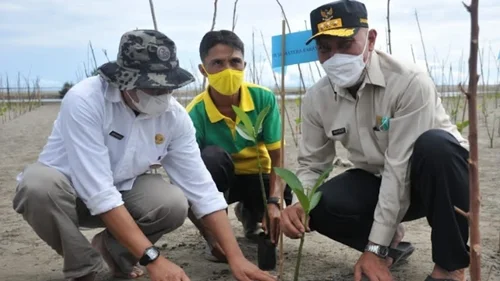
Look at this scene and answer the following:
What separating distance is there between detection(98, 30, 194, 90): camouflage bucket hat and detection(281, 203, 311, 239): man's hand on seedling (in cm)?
52

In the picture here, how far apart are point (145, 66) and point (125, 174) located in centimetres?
40

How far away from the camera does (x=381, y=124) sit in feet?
6.48

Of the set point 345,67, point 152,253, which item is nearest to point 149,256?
point 152,253

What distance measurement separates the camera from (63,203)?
1.94m

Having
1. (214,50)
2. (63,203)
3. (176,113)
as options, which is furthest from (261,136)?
(63,203)

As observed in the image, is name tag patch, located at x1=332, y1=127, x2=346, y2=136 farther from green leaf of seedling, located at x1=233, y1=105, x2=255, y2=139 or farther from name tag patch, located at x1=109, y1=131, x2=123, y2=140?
name tag patch, located at x1=109, y1=131, x2=123, y2=140

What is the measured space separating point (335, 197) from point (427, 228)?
913mm

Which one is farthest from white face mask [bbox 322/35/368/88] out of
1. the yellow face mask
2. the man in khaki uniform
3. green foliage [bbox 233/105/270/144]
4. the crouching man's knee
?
the crouching man's knee

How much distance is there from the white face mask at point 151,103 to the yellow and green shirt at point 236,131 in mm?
592

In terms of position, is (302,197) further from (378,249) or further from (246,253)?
(246,253)

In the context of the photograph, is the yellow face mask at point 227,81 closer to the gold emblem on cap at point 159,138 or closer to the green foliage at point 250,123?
the gold emblem on cap at point 159,138

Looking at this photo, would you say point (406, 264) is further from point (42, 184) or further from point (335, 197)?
point (42, 184)

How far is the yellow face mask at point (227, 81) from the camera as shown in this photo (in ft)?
7.86

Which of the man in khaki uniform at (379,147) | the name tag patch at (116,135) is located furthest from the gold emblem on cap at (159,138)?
the man in khaki uniform at (379,147)
